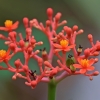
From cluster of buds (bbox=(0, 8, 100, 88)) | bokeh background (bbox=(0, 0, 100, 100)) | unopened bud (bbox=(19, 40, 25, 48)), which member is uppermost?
bokeh background (bbox=(0, 0, 100, 100))

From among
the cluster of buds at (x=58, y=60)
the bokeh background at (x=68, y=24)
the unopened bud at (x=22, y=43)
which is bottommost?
the cluster of buds at (x=58, y=60)

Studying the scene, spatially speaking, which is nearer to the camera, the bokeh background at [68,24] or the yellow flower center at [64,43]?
the yellow flower center at [64,43]

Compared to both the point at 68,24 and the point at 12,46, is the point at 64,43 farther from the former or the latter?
the point at 68,24

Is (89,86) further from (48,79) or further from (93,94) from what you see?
(48,79)

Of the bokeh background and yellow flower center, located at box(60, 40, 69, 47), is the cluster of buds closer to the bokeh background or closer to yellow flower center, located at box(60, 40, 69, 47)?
yellow flower center, located at box(60, 40, 69, 47)

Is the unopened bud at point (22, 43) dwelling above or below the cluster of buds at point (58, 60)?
above

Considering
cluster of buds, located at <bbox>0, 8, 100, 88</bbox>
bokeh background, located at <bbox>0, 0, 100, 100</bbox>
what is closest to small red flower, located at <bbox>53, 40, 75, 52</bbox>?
cluster of buds, located at <bbox>0, 8, 100, 88</bbox>

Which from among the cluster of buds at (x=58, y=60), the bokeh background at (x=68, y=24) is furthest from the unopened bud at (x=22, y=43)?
the bokeh background at (x=68, y=24)

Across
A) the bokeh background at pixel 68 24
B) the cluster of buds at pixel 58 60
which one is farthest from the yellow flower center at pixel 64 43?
the bokeh background at pixel 68 24

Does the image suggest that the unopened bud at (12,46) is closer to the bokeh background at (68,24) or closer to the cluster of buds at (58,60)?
the cluster of buds at (58,60)
